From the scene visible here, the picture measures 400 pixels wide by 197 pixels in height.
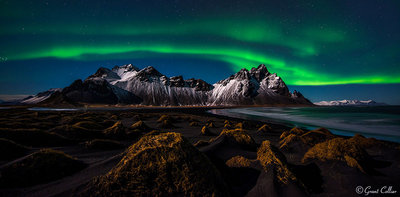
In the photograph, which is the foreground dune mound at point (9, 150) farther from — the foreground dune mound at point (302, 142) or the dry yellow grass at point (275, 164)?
the foreground dune mound at point (302, 142)

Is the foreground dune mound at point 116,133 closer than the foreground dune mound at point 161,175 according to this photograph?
No

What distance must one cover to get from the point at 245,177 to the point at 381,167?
468cm

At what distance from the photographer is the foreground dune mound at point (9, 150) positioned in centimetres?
505

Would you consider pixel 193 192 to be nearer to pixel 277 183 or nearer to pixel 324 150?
pixel 277 183

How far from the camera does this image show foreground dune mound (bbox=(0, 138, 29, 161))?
5055 mm

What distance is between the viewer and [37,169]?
3.71 meters

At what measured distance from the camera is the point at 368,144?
6.80 metres

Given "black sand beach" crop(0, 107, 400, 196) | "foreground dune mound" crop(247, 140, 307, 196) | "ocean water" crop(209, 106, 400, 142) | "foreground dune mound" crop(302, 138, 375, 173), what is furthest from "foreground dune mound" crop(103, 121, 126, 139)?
"ocean water" crop(209, 106, 400, 142)

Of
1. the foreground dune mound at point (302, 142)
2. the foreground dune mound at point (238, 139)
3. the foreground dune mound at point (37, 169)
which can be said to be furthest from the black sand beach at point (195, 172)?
the foreground dune mound at point (238, 139)

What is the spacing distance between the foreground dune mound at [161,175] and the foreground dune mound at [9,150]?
16.7 feet

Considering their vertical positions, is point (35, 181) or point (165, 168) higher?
point (165, 168)

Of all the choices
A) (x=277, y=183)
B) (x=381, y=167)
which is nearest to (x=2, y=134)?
(x=277, y=183)

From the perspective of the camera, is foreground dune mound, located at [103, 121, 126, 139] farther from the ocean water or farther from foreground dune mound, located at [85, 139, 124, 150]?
the ocean water

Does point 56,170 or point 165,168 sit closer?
point 165,168
